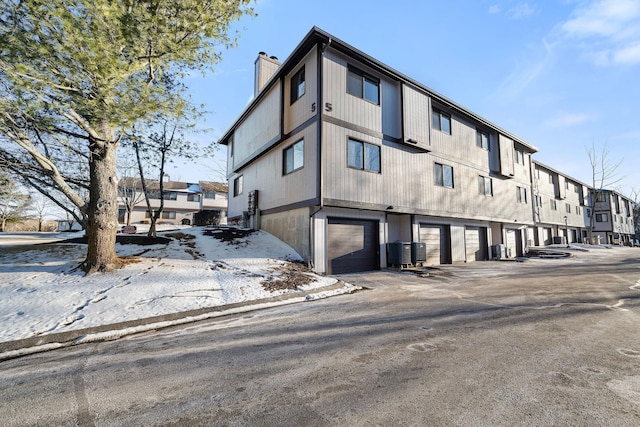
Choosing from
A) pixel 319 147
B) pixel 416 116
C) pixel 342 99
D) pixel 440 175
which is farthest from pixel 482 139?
pixel 319 147

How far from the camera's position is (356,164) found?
11383 millimetres

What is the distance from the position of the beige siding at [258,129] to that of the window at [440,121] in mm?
8383

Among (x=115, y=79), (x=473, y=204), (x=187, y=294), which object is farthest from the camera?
(x=473, y=204)

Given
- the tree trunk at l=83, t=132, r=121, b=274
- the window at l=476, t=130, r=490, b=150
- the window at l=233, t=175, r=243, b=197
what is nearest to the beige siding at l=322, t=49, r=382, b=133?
the tree trunk at l=83, t=132, r=121, b=274

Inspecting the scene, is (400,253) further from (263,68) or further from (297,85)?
(263,68)

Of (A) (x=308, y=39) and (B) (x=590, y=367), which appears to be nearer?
(B) (x=590, y=367)

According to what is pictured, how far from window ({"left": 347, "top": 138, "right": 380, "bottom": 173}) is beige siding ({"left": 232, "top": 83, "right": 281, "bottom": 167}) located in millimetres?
3591

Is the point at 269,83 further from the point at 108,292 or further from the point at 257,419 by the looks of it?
the point at 257,419

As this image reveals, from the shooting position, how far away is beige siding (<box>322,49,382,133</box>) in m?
10.6

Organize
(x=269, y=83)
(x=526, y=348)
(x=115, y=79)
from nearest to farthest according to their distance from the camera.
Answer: (x=526, y=348) → (x=115, y=79) → (x=269, y=83)

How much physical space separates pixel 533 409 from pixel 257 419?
7.67 feet

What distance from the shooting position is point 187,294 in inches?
251

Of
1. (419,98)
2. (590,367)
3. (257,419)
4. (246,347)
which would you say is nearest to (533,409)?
(590,367)

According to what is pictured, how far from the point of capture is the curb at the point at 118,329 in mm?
4211
